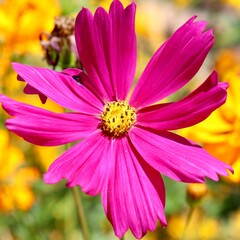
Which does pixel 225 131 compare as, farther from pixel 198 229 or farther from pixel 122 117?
pixel 198 229

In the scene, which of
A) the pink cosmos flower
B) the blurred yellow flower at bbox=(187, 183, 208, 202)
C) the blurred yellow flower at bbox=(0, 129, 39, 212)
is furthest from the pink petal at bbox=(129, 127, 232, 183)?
the blurred yellow flower at bbox=(0, 129, 39, 212)

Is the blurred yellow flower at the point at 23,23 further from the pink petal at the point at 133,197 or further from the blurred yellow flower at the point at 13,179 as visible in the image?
the pink petal at the point at 133,197

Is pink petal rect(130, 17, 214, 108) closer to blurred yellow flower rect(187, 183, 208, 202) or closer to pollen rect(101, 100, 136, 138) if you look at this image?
pollen rect(101, 100, 136, 138)

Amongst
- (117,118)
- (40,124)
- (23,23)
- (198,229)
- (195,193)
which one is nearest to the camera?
(40,124)

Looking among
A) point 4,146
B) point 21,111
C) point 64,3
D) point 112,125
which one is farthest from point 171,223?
point 21,111

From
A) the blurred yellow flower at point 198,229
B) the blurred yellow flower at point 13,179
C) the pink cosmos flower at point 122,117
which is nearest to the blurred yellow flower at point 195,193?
the pink cosmos flower at point 122,117

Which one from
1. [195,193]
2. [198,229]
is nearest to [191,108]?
[195,193]
